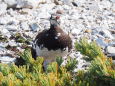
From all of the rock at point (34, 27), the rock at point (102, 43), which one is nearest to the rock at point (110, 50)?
the rock at point (102, 43)

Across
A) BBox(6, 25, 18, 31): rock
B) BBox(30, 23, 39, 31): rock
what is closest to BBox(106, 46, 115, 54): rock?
BBox(30, 23, 39, 31): rock

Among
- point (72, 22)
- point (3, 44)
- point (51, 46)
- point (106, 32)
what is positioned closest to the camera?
point (51, 46)

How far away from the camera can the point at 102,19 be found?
1019 centimetres

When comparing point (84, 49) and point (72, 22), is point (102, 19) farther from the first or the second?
point (84, 49)

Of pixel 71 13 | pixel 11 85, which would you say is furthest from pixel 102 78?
pixel 71 13

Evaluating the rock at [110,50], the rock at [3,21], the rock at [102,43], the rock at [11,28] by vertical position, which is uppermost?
the rock at [110,50]

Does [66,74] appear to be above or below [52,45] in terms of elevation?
above

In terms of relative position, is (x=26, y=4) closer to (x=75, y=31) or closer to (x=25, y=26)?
(x=25, y=26)

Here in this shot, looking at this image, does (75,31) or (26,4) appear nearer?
(75,31)

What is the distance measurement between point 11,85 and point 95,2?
848 cm

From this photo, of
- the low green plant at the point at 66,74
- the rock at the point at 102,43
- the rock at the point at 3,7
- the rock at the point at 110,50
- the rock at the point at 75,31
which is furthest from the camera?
the rock at the point at 3,7

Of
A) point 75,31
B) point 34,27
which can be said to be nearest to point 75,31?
point 75,31

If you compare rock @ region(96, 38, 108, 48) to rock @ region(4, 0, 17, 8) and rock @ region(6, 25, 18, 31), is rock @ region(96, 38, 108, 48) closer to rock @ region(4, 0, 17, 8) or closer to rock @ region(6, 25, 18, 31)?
rock @ region(6, 25, 18, 31)

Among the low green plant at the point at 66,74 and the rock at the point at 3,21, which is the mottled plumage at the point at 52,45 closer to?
the low green plant at the point at 66,74
